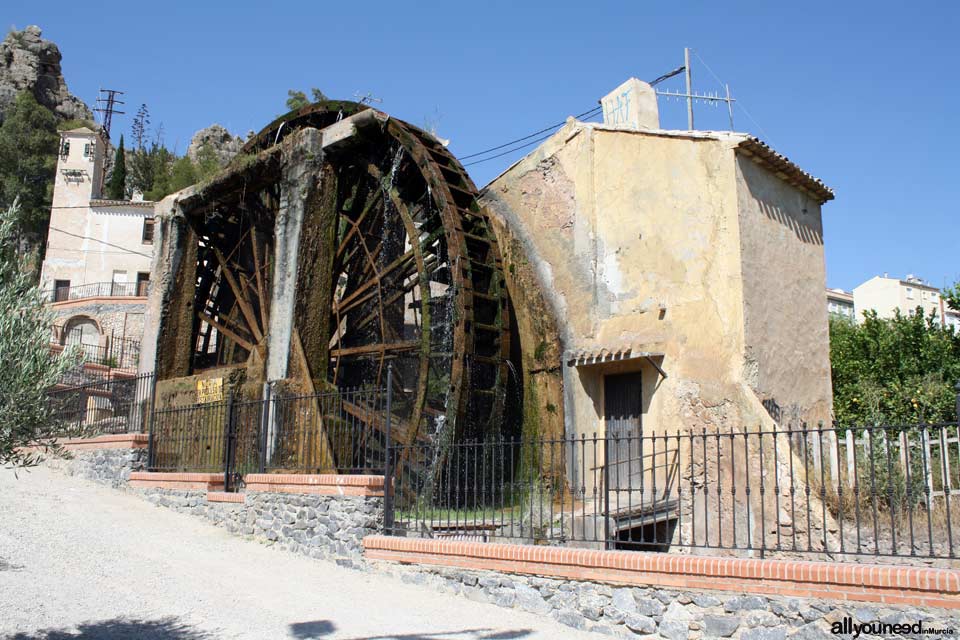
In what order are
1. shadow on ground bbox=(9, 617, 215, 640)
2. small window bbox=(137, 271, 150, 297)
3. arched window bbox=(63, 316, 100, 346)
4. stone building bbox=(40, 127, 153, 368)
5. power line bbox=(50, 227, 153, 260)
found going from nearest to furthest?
shadow on ground bbox=(9, 617, 215, 640) < arched window bbox=(63, 316, 100, 346) < small window bbox=(137, 271, 150, 297) < stone building bbox=(40, 127, 153, 368) < power line bbox=(50, 227, 153, 260)

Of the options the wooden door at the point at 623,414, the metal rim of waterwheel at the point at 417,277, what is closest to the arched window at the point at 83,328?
the metal rim of waterwheel at the point at 417,277

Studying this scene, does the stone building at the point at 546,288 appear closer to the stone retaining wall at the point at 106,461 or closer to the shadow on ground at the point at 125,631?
the stone retaining wall at the point at 106,461

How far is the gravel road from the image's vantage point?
218 inches

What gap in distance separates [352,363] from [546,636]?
803 cm

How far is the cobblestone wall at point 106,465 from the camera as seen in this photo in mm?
11383

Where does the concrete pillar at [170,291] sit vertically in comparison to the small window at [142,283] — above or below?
below

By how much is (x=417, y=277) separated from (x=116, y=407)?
18.5ft

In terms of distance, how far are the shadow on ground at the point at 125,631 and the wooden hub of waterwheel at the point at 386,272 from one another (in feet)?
15.3

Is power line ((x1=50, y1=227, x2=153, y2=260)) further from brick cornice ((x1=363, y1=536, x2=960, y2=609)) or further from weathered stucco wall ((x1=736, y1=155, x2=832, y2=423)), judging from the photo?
brick cornice ((x1=363, y1=536, x2=960, y2=609))

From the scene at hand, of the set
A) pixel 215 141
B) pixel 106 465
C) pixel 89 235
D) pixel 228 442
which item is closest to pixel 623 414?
pixel 228 442

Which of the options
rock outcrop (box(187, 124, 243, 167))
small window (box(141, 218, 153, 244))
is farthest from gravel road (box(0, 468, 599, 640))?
rock outcrop (box(187, 124, 243, 167))

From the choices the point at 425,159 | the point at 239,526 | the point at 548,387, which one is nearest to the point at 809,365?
the point at 548,387

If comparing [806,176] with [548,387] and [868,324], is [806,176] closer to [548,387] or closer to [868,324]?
[548,387]

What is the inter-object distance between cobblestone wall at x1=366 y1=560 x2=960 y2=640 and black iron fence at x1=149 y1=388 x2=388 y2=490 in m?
2.27
